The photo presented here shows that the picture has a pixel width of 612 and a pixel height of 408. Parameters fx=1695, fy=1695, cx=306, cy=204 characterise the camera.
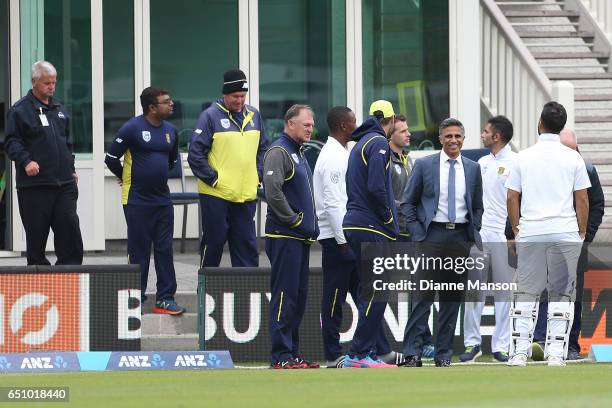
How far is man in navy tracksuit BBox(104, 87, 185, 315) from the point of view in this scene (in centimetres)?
1453

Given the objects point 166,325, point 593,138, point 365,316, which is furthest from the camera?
point 593,138

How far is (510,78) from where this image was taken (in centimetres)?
1947

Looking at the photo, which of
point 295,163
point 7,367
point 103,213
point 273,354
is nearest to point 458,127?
point 295,163

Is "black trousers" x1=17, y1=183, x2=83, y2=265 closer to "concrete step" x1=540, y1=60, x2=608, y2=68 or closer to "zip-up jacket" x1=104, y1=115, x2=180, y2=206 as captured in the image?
"zip-up jacket" x1=104, y1=115, x2=180, y2=206

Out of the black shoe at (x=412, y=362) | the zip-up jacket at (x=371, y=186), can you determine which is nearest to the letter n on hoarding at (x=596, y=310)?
the black shoe at (x=412, y=362)

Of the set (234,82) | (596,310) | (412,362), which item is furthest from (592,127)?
(412,362)

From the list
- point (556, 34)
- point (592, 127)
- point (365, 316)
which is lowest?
point (365, 316)

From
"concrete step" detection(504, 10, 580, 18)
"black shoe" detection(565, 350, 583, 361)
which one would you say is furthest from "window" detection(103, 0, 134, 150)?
"black shoe" detection(565, 350, 583, 361)

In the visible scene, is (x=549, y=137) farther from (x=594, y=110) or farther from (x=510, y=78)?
(x=594, y=110)

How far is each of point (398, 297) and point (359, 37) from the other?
5.81 metres

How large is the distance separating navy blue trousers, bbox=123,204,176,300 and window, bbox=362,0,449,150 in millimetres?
4918

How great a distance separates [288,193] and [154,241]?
2.38 metres

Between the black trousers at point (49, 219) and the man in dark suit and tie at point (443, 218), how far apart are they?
10.1 ft

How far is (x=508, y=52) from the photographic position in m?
19.6
